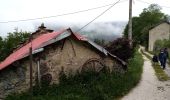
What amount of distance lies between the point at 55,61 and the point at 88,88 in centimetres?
235

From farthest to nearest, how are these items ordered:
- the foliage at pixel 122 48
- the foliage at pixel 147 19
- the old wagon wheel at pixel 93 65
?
the foliage at pixel 147 19, the foliage at pixel 122 48, the old wagon wheel at pixel 93 65

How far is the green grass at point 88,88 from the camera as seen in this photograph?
15.1m

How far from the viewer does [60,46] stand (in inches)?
687

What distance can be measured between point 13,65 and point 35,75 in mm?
1254

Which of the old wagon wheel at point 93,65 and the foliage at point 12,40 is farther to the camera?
the foliage at point 12,40

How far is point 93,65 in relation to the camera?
1848 cm

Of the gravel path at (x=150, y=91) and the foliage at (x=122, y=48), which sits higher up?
the foliage at (x=122, y=48)

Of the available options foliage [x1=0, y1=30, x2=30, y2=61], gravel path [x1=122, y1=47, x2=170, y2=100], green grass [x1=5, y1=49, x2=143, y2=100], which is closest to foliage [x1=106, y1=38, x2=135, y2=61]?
gravel path [x1=122, y1=47, x2=170, y2=100]

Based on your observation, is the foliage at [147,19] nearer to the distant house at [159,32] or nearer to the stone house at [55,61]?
the distant house at [159,32]

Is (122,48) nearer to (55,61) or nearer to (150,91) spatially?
(150,91)

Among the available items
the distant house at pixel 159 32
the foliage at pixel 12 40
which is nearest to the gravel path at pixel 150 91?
the foliage at pixel 12 40

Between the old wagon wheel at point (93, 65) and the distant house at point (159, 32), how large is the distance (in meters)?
49.2

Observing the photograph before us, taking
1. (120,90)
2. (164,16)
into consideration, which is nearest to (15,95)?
(120,90)

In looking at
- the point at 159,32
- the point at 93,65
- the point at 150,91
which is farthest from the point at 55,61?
the point at 159,32
